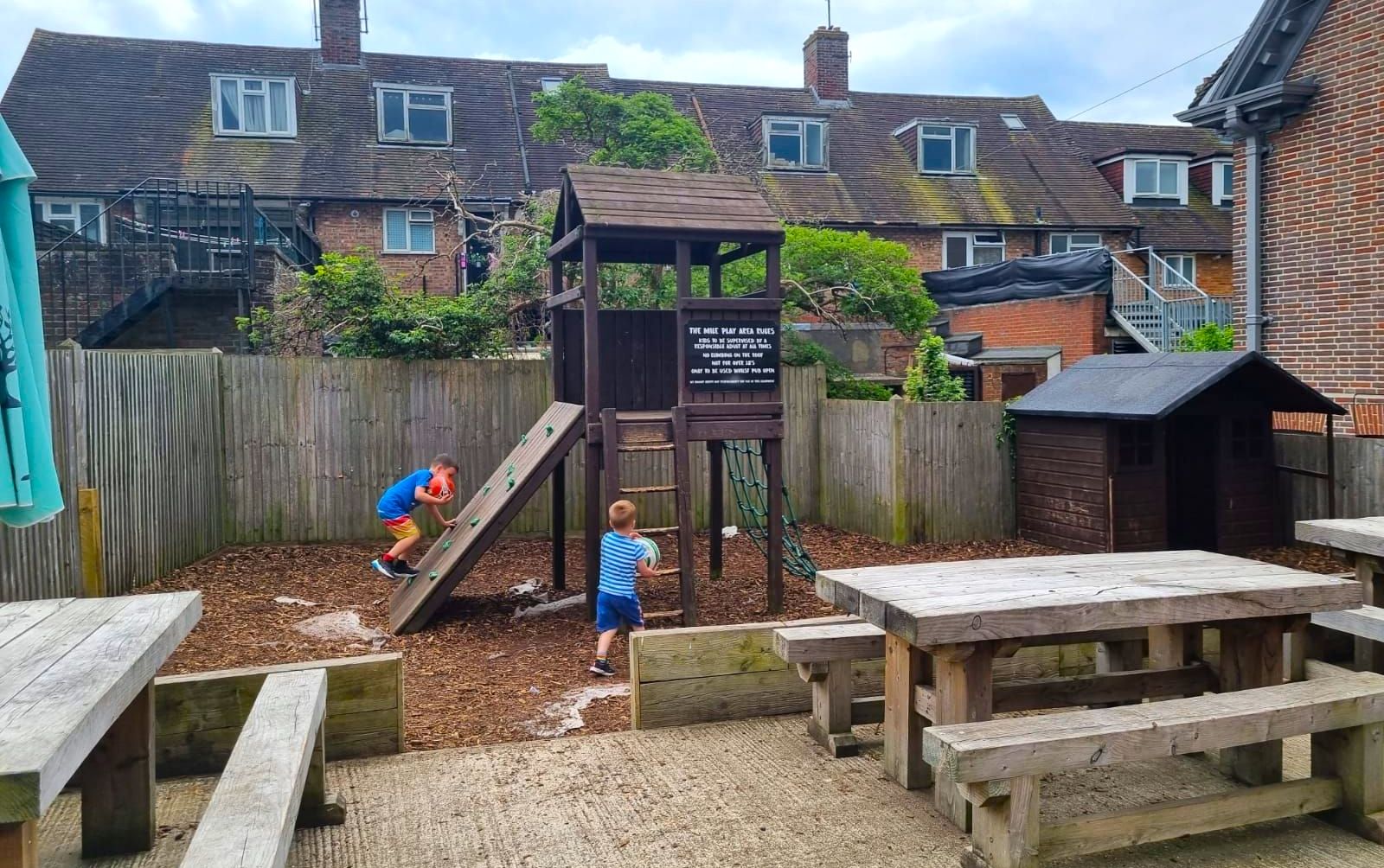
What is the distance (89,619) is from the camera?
390 centimetres

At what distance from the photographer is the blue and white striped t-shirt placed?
6906mm

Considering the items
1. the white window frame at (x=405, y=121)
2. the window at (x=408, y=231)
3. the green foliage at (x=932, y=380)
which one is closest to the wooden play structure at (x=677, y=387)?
the green foliage at (x=932, y=380)

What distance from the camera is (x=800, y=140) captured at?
83.3 ft

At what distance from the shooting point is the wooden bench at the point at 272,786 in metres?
2.98

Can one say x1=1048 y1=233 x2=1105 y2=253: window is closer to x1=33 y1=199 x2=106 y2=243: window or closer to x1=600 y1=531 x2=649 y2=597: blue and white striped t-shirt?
x1=33 y1=199 x2=106 y2=243: window

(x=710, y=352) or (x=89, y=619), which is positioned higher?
(x=710, y=352)

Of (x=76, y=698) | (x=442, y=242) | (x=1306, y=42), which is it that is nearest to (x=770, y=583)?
(x=76, y=698)

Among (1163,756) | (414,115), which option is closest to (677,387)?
(1163,756)

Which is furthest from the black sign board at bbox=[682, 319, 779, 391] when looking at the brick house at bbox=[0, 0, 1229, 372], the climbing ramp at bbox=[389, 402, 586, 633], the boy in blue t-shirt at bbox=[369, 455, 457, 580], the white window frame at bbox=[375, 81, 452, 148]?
the white window frame at bbox=[375, 81, 452, 148]

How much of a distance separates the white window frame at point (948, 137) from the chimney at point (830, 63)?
300cm

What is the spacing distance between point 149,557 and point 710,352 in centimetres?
513

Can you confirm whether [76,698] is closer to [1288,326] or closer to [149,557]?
[149,557]

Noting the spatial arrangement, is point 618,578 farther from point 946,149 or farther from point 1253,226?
point 946,149

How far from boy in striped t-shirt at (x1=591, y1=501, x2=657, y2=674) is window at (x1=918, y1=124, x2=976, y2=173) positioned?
21.5 metres
